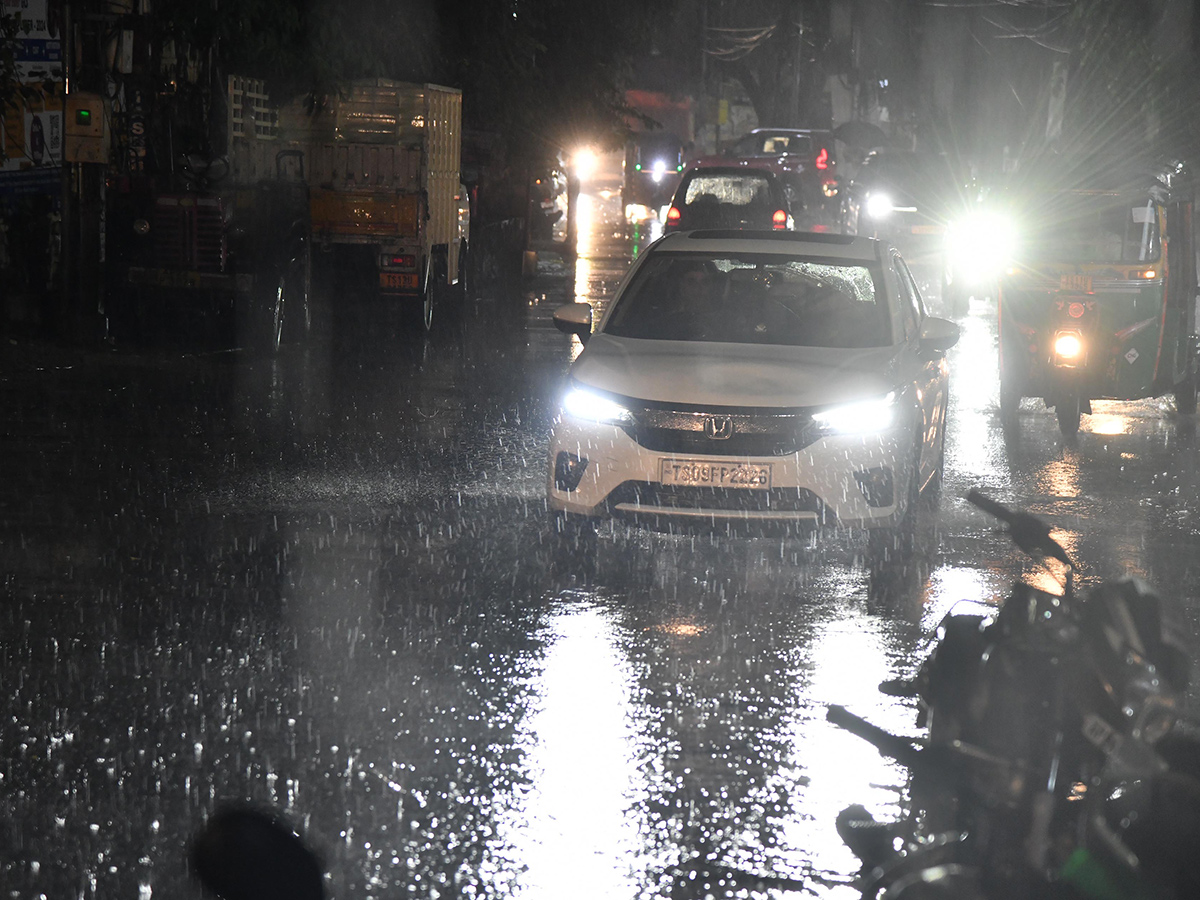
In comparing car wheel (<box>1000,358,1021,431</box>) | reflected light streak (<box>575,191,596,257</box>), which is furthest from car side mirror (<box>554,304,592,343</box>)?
reflected light streak (<box>575,191,596,257</box>)

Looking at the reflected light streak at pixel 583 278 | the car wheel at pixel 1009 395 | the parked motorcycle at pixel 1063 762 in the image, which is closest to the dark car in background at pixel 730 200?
the reflected light streak at pixel 583 278

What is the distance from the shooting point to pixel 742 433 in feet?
26.1

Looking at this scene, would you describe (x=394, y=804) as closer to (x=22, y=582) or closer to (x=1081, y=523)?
(x=22, y=582)

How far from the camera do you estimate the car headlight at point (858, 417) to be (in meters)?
7.98

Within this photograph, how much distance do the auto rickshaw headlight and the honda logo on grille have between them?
6.24 meters

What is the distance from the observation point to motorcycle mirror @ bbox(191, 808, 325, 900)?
4414 mm

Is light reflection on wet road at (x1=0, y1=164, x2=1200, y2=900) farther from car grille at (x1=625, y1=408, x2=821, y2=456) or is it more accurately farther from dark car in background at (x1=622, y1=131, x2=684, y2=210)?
dark car in background at (x1=622, y1=131, x2=684, y2=210)

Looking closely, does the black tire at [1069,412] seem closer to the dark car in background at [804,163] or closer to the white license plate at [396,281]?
the white license plate at [396,281]

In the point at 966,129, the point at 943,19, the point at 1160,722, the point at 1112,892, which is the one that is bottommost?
the point at 1112,892

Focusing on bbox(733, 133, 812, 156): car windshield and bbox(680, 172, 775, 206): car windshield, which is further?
bbox(733, 133, 812, 156): car windshield

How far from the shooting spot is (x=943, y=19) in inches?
2835

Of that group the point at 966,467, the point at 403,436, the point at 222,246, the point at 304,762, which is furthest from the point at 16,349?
the point at 304,762

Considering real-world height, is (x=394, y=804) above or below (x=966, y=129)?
below

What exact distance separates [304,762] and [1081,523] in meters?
5.63
